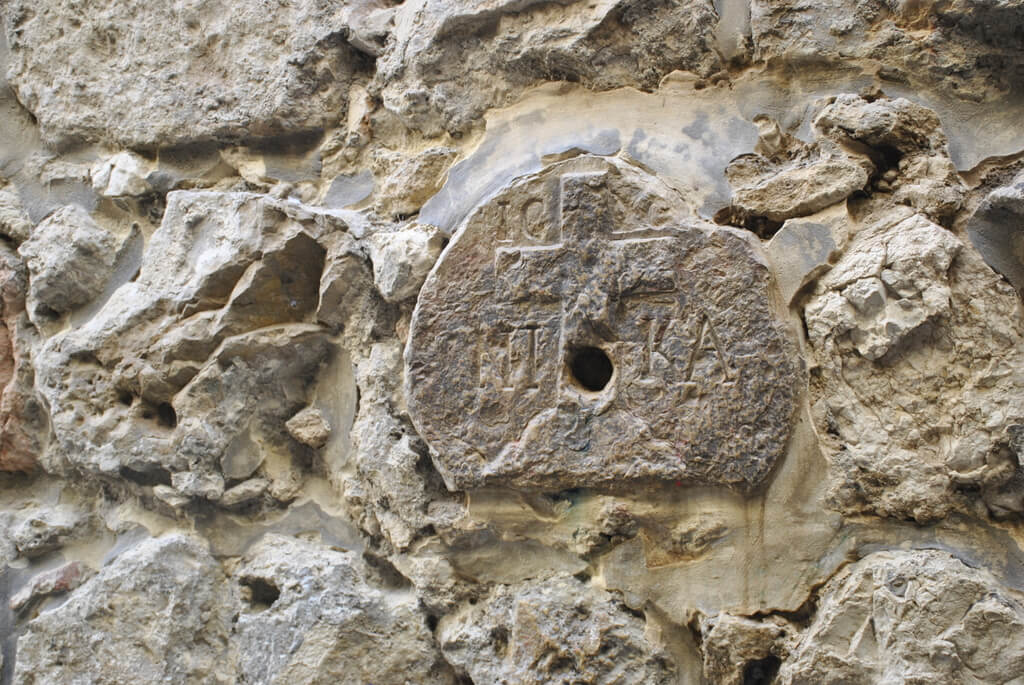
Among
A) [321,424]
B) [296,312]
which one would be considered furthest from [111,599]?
[296,312]

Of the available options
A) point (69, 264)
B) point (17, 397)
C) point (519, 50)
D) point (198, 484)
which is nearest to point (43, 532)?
point (17, 397)

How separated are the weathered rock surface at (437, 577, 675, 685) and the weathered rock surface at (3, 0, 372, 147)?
2.90 feet

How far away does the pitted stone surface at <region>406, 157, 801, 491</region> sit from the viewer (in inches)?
48.9

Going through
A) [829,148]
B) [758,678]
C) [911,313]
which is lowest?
[758,678]

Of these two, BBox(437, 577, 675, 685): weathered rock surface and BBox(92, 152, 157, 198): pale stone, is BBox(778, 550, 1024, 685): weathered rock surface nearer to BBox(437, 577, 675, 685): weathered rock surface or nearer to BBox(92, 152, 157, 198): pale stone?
BBox(437, 577, 675, 685): weathered rock surface

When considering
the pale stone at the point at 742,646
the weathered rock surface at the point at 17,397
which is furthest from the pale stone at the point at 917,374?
the weathered rock surface at the point at 17,397

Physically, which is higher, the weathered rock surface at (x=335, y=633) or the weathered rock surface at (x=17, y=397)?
the weathered rock surface at (x=17, y=397)

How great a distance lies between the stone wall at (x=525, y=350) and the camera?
1212 mm

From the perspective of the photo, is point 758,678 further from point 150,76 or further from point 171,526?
point 150,76

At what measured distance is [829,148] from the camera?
1.31 metres

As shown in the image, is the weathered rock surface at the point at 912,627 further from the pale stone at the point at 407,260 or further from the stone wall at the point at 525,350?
the pale stone at the point at 407,260

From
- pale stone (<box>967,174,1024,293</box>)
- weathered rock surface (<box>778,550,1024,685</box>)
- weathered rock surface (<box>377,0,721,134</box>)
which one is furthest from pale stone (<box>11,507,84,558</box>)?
pale stone (<box>967,174,1024,293</box>)

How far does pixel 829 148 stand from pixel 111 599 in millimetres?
1256

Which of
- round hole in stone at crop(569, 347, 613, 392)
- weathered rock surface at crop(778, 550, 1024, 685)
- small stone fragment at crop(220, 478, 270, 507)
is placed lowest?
weathered rock surface at crop(778, 550, 1024, 685)
